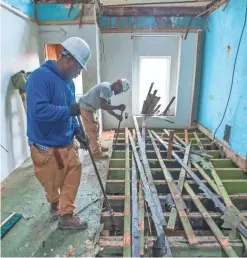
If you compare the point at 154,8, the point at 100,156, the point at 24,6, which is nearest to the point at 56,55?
the point at 24,6

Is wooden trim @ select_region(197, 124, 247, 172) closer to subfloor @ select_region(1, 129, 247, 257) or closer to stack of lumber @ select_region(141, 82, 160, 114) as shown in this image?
subfloor @ select_region(1, 129, 247, 257)

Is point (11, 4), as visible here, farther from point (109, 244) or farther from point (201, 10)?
point (201, 10)

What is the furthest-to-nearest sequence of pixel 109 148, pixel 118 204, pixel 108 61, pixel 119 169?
pixel 108 61, pixel 109 148, pixel 119 169, pixel 118 204

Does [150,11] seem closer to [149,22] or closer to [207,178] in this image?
A: [149,22]

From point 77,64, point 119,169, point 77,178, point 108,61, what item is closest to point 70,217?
point 77,178

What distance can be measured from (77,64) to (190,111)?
12.3 ft

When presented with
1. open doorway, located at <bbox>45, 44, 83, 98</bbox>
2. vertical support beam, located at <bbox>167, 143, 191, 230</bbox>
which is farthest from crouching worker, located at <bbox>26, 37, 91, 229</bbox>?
open doorway, located at <bbox>45, 44, 83, 98</bbox>

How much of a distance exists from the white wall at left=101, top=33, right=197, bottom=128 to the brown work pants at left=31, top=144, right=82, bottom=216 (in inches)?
124

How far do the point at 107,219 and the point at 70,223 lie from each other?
13.2 inches

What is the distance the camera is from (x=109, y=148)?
3586mm

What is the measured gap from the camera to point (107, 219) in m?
1.93

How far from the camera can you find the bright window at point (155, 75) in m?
4.87

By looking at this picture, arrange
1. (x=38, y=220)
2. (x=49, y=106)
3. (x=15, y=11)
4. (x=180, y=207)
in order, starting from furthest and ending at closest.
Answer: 1. (x=15, y=11)
2. (x=180, y=207)
3. (x=38, y=220)
4. (x=49, y=106)

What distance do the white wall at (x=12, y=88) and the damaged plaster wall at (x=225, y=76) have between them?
9.92ft
